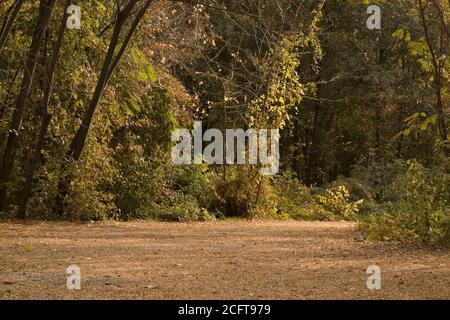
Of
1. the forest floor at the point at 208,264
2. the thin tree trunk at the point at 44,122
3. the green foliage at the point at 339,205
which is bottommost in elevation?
the forest floor at the point at 208,264

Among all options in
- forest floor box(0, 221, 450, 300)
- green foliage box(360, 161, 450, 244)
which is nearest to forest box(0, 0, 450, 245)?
green foliage box(360, 161, 450, 244)

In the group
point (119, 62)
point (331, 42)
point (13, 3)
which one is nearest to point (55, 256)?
point (13, 3)

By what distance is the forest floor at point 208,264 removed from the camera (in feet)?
22.6

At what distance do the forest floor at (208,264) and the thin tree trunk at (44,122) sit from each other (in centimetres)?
110

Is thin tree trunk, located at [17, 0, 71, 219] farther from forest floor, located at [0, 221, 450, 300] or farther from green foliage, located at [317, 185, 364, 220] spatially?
green foliage, located at [317, 185, 364, 220]

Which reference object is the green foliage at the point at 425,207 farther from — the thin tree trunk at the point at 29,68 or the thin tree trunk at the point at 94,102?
the thin tree trunk at the point at 29,68

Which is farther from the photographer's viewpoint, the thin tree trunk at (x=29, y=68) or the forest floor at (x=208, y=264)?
the thin tree trunk at (x=29, y=68)

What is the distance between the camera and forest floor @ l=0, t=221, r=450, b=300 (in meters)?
6.89

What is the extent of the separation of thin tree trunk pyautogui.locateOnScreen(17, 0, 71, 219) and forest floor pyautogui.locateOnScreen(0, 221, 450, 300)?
1102mm

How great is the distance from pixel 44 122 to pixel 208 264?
21.3 ft

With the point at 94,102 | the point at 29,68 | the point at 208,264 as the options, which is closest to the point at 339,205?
the point at 94,102

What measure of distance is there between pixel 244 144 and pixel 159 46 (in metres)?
3.07

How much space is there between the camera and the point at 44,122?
46.6ft

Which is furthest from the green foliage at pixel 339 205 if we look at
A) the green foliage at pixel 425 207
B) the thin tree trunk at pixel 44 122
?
the green foliage at pixel 425 207
